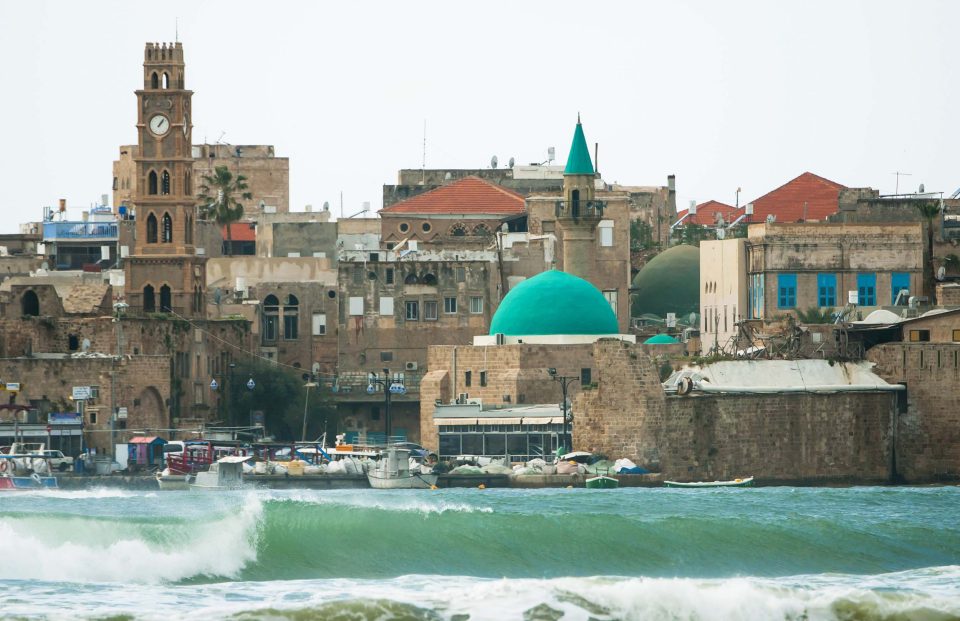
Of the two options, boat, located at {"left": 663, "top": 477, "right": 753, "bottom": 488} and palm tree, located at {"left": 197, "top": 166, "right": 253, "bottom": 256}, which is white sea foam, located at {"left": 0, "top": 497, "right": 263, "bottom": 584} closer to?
boat, located at {"left": 663, "top": 477, "right": 753, "bottom": 488}

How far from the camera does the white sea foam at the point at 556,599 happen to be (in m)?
42.4

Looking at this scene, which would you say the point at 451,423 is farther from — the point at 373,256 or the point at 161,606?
the point at 161,606

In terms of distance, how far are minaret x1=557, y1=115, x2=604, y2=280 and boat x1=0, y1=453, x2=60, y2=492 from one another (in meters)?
22.4

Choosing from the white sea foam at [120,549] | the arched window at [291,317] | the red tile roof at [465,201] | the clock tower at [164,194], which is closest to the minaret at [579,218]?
the arched window at [291,317]

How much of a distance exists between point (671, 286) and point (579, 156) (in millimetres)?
9716

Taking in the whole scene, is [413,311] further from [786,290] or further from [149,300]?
[786,290]

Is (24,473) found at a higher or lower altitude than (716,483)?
higher

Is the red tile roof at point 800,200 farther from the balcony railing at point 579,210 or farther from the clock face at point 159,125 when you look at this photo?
the clock face at point 159,125

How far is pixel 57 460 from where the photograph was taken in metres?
76.0

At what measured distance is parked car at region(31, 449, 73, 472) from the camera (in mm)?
75688

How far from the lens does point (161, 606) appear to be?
42750 mm

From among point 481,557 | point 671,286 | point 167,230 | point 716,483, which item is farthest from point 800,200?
point 481,557

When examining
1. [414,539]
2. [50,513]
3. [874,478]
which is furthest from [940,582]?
[874,478]

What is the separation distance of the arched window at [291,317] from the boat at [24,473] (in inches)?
982
